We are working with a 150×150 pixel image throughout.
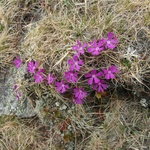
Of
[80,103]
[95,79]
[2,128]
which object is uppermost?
[95,79]

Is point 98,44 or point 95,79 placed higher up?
point 98,44

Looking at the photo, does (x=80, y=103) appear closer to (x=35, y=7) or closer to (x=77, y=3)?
(x=77, y=3)

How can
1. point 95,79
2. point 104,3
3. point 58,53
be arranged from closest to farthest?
point 95,79
point 58,53
point 104,3

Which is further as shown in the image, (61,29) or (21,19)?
(21,19)

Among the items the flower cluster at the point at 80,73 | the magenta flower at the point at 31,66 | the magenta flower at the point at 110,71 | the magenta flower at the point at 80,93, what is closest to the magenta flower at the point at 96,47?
the flower cluster at the point at 80,73

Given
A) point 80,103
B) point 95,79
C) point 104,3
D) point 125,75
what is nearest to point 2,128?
point 80,103

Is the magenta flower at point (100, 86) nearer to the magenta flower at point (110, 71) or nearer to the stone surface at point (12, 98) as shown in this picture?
the magenta flower at point (110, 71)
